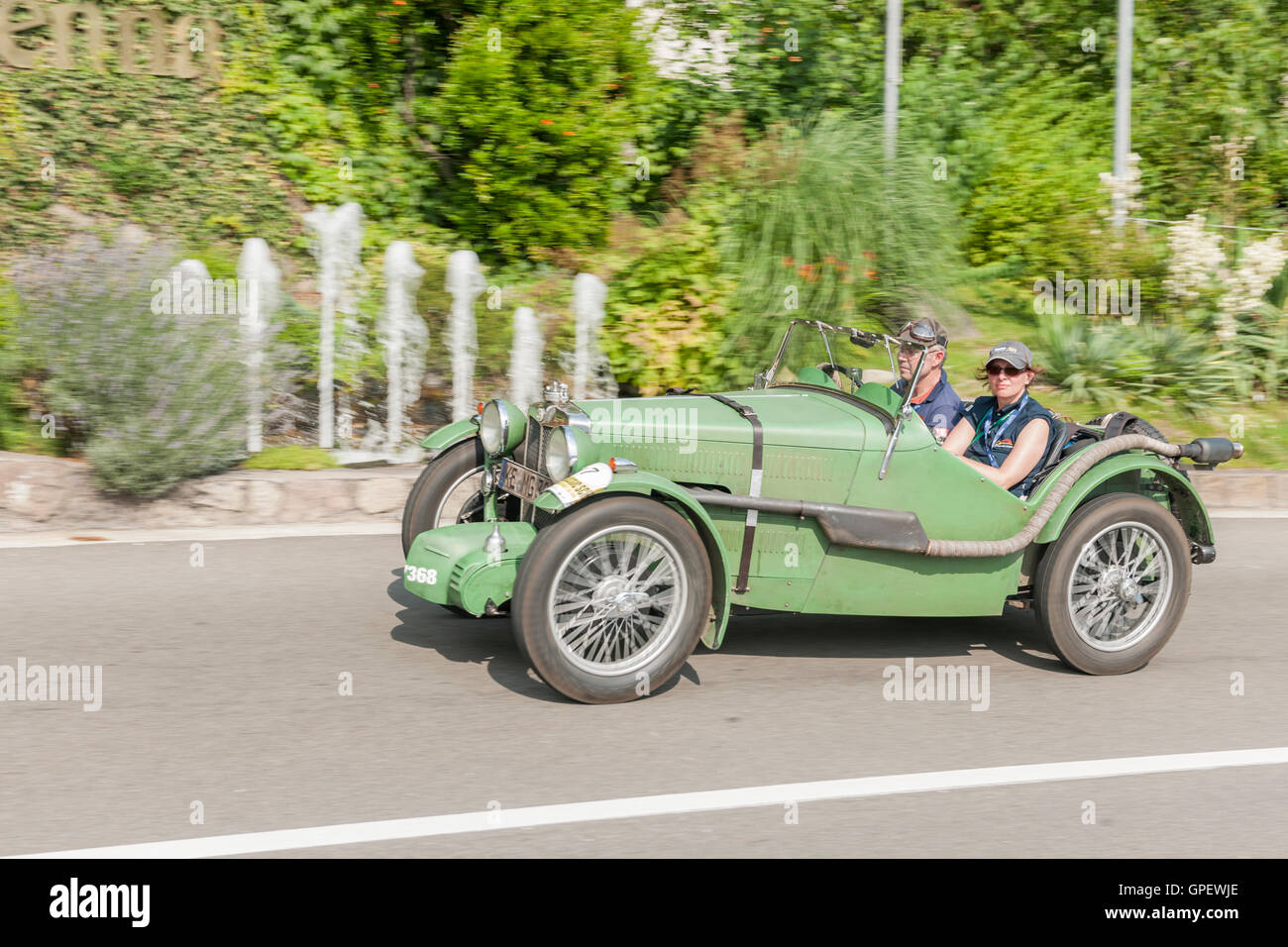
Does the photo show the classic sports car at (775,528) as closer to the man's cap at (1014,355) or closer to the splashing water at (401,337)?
the man's cap at (1014,355)

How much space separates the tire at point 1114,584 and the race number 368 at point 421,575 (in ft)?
7.99

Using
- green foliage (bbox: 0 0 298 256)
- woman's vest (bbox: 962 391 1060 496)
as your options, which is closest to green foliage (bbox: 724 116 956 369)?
green foliage (bbox: 0 0 298 256)

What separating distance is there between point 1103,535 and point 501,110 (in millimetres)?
7485

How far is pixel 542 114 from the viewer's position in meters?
12.0

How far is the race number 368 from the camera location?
5398 millimetres

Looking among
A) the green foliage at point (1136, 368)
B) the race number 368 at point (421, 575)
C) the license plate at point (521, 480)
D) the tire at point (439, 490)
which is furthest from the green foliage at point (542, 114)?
the race number 368 at point (421, 575)

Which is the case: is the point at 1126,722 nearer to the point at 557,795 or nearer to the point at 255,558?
the point at 557,795

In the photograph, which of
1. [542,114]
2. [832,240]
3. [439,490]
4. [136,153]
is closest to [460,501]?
[439,490]

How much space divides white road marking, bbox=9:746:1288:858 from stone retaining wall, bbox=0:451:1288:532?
4.53 meters

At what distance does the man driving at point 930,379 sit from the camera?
6.08m

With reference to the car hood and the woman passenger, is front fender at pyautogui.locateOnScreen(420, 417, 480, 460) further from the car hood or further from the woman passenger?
the woman passenger

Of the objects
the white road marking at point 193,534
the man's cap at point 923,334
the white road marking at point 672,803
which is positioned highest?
the man's cap at point 923,334

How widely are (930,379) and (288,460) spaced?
4.37 meters

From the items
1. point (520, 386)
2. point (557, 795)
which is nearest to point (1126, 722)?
point (557, 795)
